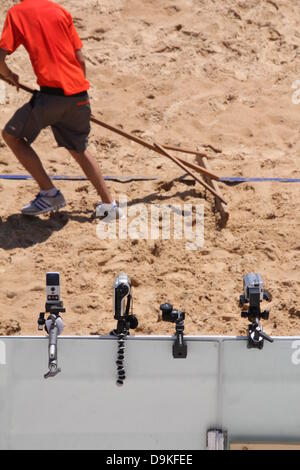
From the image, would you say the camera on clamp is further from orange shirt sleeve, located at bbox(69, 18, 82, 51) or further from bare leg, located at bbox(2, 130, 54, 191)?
orange shirt sleeve, located at bbox(69, 18, 82, 51)

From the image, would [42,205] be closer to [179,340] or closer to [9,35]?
[9,35]

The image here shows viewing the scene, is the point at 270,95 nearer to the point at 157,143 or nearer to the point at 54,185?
the point at 157,143

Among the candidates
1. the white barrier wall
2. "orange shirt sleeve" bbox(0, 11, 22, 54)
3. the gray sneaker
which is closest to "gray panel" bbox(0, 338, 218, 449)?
the white barrier wall

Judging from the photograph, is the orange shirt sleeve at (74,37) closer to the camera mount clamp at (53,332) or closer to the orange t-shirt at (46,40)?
the orange t-shirt at (46,40)

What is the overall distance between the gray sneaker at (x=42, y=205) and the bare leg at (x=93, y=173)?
0.77 ft

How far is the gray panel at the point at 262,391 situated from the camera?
4352 mm

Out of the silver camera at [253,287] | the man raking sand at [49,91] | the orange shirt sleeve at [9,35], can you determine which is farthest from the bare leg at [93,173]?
the silver camera at [253,287]

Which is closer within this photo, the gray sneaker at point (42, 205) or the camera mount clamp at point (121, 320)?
the camera mount clamp at point (121, 320)

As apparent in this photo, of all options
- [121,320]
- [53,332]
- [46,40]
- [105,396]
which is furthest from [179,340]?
[46,40]

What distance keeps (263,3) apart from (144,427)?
5547mm

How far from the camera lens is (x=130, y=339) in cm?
432

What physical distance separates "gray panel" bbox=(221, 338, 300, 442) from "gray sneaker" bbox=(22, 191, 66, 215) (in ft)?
8.23

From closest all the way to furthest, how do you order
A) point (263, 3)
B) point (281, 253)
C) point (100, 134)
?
point (281, 253) → point (100, 134) → point (263, 3)

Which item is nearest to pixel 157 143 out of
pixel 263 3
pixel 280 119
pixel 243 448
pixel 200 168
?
pixel 200 168
